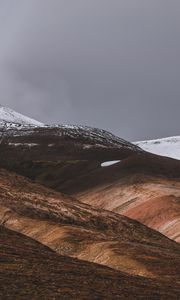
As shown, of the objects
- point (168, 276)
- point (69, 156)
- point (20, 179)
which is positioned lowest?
point (168, 276)

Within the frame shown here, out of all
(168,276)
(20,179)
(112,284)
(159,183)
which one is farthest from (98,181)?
(112,284)

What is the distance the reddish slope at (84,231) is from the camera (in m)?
45.3

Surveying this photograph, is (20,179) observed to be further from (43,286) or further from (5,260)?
(43,286)

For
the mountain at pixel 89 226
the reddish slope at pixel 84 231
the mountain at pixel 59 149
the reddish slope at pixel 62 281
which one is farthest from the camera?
the mountain at pixel 59 149

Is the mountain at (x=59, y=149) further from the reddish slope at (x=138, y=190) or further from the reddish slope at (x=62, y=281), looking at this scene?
the reddish slope at (x=62, y=281)

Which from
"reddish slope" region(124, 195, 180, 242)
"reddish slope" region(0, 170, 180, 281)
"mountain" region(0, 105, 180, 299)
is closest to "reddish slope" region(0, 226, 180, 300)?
"mountain" region(0, 105, 180, 299)

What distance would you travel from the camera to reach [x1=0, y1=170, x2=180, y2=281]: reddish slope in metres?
45.3

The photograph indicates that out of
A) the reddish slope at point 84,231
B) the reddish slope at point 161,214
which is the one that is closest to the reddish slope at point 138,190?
the reddish slope at point 161,214

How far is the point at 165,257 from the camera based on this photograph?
47.5 meters

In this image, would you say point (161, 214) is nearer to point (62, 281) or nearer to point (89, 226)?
point (89, 226)

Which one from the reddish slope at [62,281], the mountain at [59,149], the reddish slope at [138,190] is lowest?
the reddish slope at [62,281]

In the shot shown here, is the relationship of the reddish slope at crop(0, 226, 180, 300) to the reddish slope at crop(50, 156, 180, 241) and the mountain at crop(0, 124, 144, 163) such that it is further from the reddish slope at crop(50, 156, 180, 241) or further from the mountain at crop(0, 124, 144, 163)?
the mountain at crop(0, 124, 144, 163)

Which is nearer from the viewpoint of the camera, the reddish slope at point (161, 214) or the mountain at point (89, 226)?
the mountain at point (89, 226)

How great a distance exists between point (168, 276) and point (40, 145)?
5660 inches
